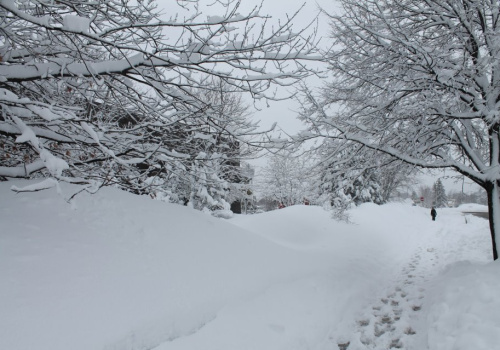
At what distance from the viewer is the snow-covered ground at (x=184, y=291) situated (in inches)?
102

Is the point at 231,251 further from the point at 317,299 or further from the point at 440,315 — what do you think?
the point at 440,315

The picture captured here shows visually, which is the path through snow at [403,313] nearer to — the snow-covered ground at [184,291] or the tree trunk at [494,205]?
the snow-covered ground at [184,291]

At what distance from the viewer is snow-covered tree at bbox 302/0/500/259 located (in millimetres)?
4586

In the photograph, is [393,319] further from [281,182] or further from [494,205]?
[281,182]

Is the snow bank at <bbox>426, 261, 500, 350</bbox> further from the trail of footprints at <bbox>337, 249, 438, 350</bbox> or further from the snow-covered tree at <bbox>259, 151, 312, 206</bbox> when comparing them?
the snow-covered tree at <bbox>259, 151, 312, 206</bbox>

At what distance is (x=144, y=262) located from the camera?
3.53 m

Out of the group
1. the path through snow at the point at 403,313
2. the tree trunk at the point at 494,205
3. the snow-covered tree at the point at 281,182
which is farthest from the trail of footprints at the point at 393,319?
the snow-covered tree at the point at 281,182

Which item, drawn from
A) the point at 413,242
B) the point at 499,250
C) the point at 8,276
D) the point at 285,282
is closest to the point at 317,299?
the point at 285,282

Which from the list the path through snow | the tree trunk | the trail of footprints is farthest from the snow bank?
the tree trunk

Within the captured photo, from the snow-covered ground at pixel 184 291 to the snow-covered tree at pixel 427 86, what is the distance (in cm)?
230

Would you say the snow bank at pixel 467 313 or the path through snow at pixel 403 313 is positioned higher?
the snow bank at pixel 467 313

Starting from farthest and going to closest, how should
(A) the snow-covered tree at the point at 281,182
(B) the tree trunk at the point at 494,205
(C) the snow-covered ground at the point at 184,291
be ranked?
(A) the snow-covered tree at the point at 281,182, (B) the tree trunk at the point at 494,205, (C) the snow-covered ground at the point at 184,291

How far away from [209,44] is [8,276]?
2797 mm

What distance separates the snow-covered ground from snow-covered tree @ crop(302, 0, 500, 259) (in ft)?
7.53
